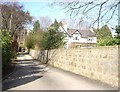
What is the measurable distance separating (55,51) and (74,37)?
48.0 metres

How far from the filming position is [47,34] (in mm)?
46688

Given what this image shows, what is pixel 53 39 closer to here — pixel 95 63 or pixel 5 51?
pixel 5 51

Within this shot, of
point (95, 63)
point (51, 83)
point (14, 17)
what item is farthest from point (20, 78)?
point (14, 17)

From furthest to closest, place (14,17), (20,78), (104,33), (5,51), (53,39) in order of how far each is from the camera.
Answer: (14,17)
(53,39)
(5,51)
(104,33)
(20,78)

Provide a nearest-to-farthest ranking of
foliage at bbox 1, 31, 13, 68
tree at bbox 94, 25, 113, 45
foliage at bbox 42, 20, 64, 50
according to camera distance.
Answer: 1. tree at bbox 94, 25, 113, 45
2. foliage at bbox 1, 31, 13, 68
3. foliage at bbox 42, 20, 64, 50

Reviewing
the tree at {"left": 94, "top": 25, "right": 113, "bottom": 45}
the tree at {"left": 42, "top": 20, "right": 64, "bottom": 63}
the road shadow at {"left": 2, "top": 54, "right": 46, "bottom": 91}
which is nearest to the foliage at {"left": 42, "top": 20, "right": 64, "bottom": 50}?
the tree at {"left": 42, "top": 20, "right": 64, "bottom": 63}

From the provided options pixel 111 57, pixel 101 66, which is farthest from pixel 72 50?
pixel 111 57

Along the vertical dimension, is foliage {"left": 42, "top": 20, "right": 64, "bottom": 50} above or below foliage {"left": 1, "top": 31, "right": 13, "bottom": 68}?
above

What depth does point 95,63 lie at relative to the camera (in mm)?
17891

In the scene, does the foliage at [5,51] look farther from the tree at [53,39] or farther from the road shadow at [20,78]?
the tree at [53,39]

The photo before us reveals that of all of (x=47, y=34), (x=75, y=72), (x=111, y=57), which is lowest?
(x=75, y=72)

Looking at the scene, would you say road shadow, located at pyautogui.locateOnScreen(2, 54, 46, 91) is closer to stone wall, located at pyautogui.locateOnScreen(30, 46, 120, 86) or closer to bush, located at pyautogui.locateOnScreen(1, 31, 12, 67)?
bush, located at pyautogui.locateOnScreen(1, 31, 12, 67)

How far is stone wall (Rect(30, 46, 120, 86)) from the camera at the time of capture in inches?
587

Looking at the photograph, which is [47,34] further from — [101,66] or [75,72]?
[101,66]
